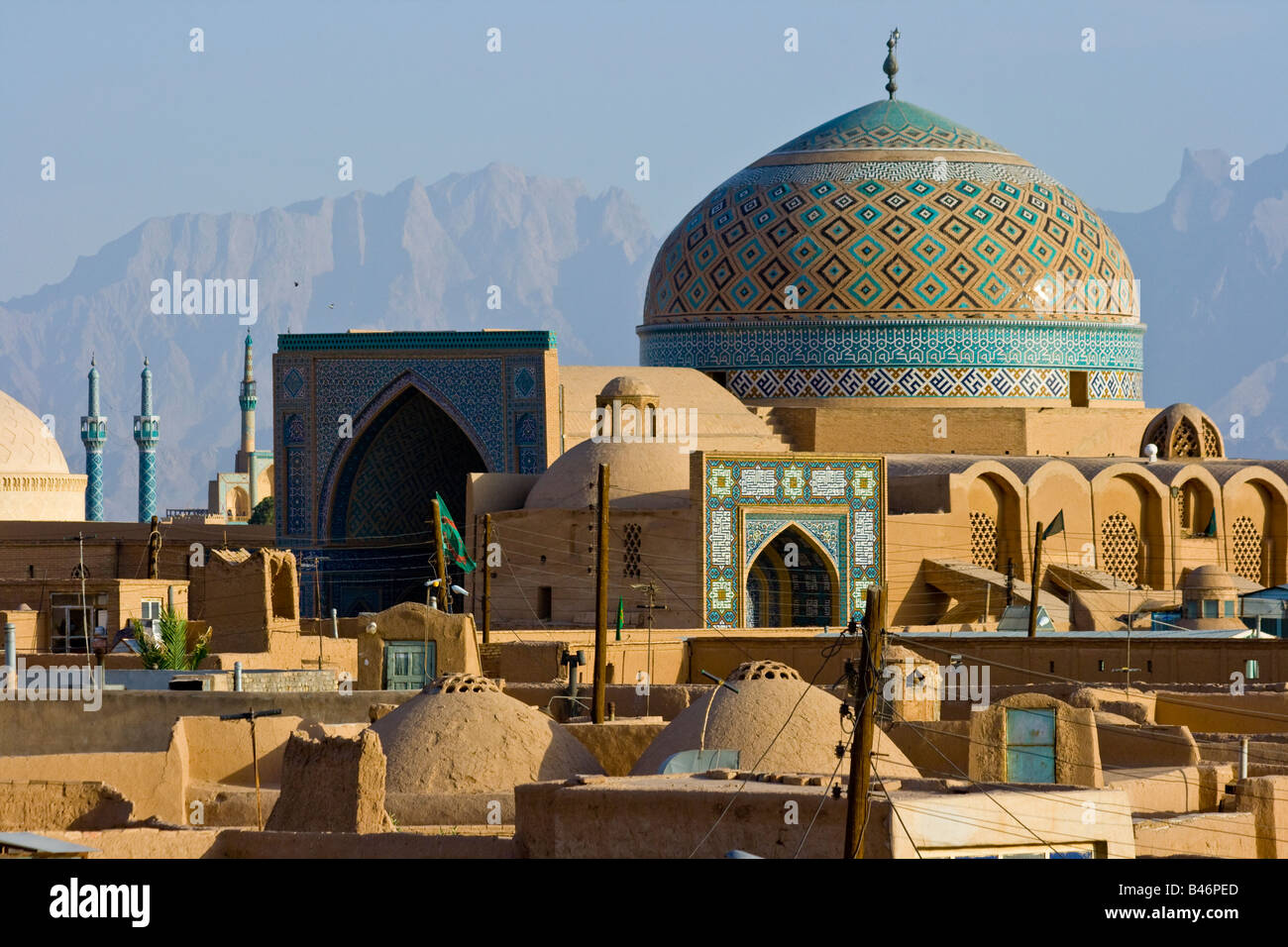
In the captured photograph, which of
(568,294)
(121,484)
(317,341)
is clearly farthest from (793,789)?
(568,294)

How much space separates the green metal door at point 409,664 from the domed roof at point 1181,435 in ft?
36.3

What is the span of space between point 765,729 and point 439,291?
503 feet

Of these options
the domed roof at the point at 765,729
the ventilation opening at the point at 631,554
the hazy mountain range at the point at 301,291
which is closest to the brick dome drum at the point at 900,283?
the ventilation opening at the point at 631,554

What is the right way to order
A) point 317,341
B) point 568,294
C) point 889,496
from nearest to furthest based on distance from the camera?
point 889,496 → point 317,341 → point 568,294

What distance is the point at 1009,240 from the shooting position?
30.4m

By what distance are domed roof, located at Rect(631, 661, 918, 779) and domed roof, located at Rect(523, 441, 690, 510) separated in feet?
30.6

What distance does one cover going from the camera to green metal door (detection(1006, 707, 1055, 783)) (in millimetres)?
14516

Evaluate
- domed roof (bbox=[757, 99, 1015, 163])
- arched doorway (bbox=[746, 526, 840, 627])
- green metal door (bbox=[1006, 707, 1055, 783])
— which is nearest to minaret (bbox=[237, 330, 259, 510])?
domed roof (bbox=[757, 99, 1015, 163])

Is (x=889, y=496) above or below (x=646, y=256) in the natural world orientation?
below

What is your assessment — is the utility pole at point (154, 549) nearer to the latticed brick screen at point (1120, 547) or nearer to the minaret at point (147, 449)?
the latticed brick screen at point (1120, 547)

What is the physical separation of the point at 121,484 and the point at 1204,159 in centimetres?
6452

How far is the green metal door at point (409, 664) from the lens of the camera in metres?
20.3

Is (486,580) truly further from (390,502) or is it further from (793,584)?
(390,502)
